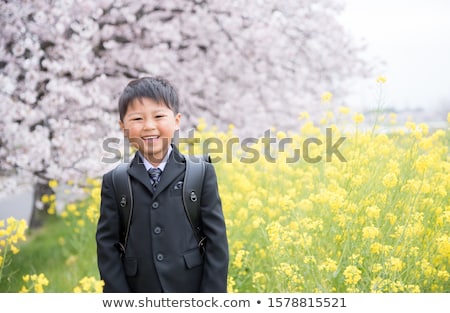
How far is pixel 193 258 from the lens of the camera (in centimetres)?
176

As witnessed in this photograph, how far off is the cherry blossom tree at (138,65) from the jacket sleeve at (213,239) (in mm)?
2742

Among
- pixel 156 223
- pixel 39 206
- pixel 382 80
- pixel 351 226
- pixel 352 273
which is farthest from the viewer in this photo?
pixel 39 206

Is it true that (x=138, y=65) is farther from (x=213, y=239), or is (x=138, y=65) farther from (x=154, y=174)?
(x=213, y=239)

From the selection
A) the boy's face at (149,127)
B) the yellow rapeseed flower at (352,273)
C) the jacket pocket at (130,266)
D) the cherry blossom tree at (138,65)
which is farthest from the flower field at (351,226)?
the cherry blossom tree at (138,65)

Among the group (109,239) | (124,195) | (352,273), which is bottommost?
(352,273)

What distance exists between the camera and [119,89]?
4863mm

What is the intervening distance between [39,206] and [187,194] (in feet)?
11.2

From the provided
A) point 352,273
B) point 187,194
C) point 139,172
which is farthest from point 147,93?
point 352,273

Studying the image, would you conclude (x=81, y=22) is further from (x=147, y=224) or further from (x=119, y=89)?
(x=147, y=224)

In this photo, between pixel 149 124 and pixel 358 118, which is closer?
pixel 149 124

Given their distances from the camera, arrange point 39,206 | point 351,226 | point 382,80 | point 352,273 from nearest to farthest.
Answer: point 352,273, point 351,226, point 382,80, point 39,206

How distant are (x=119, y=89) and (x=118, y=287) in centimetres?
334

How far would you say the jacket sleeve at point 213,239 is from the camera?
175cm
